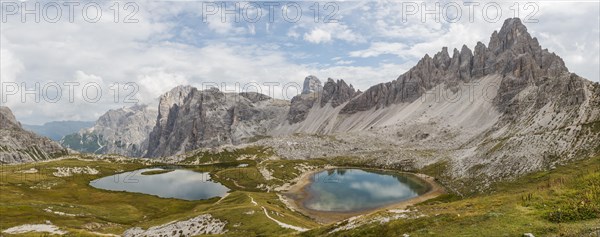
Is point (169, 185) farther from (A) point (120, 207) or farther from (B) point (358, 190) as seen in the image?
(B) point (358, 190)

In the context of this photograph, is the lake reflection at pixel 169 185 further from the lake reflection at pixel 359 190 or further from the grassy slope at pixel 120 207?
the lake reflection at pixel 359 190

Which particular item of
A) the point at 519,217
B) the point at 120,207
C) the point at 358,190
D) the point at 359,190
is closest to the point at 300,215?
the point at 358,190

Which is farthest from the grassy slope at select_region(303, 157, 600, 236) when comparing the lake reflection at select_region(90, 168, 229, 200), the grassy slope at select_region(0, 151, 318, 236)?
the lake reflection at select_region(90, 168, 229, 200)

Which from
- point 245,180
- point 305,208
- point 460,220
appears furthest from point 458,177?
point 460,220

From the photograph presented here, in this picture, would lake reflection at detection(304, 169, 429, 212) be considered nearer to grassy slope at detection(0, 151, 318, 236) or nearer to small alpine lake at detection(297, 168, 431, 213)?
small alpine lake at detection(297, 168, 431, 213)

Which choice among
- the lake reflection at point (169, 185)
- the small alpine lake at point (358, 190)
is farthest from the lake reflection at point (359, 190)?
the lake reflection at point (169, 185)

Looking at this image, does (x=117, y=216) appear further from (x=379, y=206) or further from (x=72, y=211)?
(x=379, y=206)
